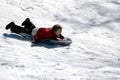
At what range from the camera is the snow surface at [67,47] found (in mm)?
5316

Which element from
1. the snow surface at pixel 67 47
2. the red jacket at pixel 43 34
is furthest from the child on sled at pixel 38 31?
the snow surface at pixel 67 47

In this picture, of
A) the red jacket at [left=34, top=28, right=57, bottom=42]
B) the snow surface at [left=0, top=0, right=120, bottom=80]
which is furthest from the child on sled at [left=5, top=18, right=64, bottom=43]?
the snow surface at [left=0, top=0, right=120, bottom=80]

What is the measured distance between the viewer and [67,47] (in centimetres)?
712

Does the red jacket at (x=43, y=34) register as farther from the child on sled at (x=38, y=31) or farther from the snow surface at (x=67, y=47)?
the snow surface at (x=67, y=47)

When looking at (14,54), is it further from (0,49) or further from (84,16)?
(84,16)

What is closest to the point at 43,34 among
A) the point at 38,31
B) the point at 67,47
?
the point at 38,31

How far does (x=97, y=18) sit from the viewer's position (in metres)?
9.45

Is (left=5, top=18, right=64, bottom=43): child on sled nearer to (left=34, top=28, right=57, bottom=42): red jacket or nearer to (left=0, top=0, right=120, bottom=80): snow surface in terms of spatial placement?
(left=34, top=28, right=57, bottom=42): red jacket

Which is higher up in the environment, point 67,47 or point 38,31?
point 38,31

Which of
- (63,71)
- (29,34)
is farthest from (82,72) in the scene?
(29,34)

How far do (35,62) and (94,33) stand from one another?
2973 mm

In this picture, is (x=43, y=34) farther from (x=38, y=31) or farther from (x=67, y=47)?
(x=67, y=47)

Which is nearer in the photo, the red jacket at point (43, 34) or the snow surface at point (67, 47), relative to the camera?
the snow surface at point (67, 47)

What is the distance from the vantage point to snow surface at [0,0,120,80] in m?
5.32
